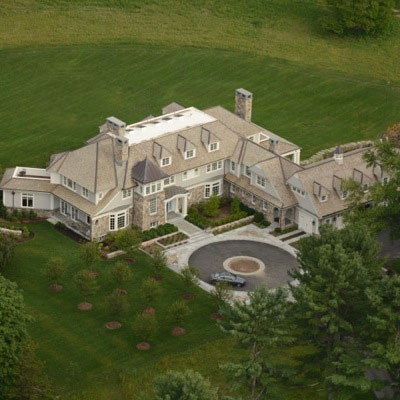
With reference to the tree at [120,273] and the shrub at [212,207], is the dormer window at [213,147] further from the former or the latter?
the tree at [120,273]

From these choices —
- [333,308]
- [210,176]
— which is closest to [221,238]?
[210,176]

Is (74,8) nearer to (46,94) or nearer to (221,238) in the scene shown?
(46,94)

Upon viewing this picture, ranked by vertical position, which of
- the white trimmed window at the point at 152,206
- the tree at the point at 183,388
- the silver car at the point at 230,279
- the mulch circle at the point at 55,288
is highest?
the tree at the point at 183,388

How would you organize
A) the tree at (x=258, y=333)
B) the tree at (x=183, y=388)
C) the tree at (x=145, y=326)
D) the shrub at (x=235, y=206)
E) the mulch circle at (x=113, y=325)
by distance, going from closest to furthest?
1. the tree at (x=183, y=388)
2. the tree at (x=258, y=333)
3. the tree at (x=145, y=326)
4. the mulch circle at (x=113, y=325)
5. the shrub at (x=235, y=206)

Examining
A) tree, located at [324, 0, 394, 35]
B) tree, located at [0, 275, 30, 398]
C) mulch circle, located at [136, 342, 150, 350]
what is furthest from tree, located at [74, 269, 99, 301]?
tree, located at [324, 0, 394, 35]

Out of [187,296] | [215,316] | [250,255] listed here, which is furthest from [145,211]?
[215,316]

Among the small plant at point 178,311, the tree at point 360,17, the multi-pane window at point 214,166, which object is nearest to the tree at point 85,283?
the small plant at point 178,311

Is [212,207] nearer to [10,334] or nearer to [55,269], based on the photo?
[55,269]
